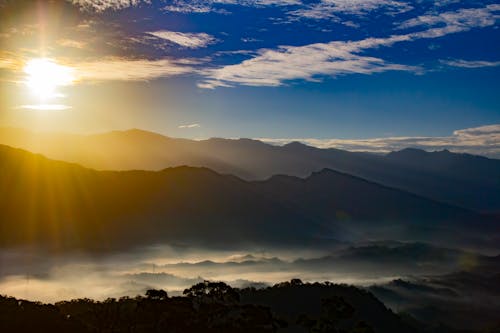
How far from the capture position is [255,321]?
5988 cm

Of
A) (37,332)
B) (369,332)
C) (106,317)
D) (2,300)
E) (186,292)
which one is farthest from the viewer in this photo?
(106,317)

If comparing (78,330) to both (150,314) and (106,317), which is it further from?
(106,317)

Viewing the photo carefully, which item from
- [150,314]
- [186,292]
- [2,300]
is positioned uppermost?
[186,292]

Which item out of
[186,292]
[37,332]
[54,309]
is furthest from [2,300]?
[186,292]

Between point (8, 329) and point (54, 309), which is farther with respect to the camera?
point (54, 309)

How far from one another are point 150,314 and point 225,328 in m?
8.64

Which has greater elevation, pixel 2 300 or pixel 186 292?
pixel 186 292

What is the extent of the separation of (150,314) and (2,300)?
103 ft

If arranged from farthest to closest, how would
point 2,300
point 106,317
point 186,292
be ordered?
point 106,317, point 2,300, point 186,292

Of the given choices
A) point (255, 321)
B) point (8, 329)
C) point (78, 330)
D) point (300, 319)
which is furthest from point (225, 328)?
point (8, 329)

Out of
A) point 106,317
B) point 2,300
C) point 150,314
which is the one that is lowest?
point 106,317

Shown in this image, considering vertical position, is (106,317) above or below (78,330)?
below

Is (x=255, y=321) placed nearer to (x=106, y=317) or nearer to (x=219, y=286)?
(x=219, y=286)

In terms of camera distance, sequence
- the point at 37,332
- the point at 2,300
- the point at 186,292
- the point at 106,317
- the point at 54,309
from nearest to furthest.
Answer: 1. the point at 186,292
2. the point at 37,332
3. the point at 54,309
4. the point at 2,300
5. the point at 106,317
